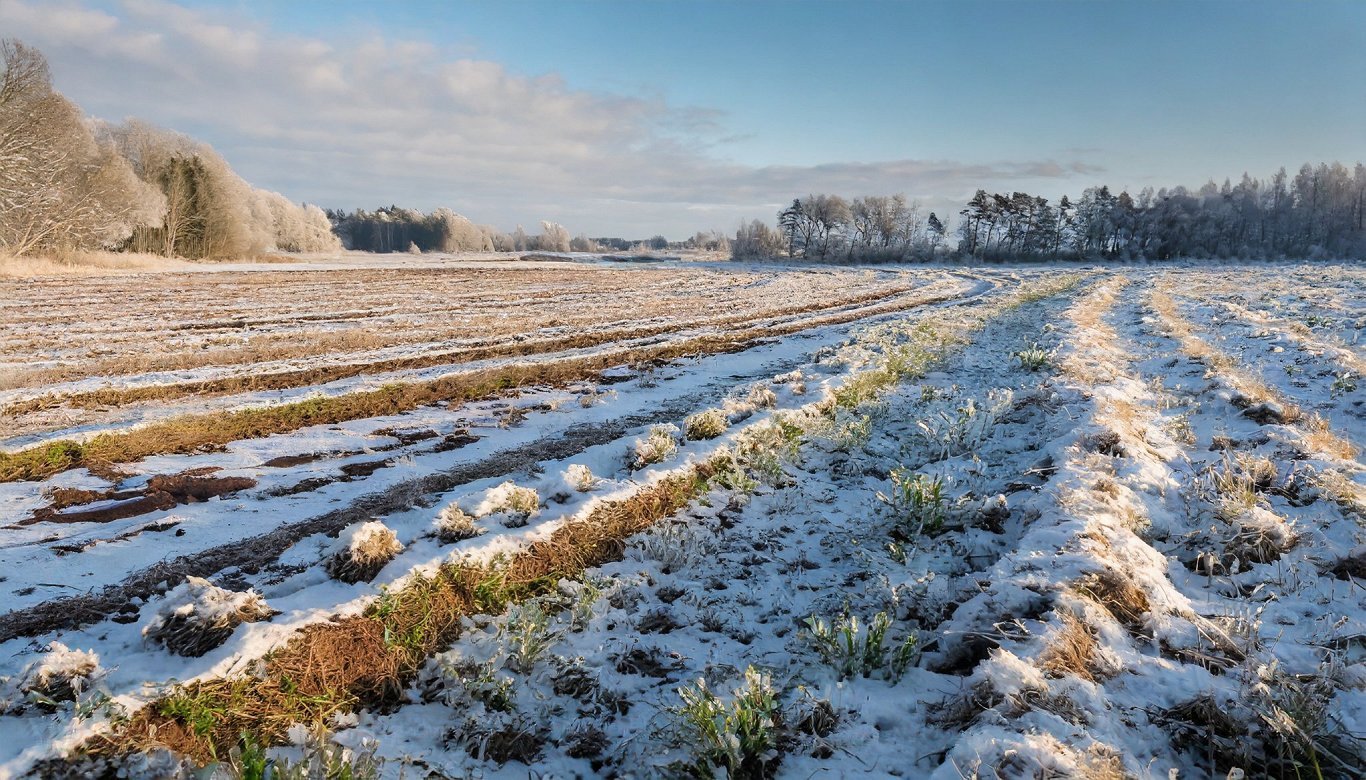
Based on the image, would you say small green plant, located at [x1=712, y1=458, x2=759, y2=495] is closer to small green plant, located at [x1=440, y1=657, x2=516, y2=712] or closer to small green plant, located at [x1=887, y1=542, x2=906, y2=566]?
small green plant, located at [x1=887, y1=542, x2=906, y2=566]

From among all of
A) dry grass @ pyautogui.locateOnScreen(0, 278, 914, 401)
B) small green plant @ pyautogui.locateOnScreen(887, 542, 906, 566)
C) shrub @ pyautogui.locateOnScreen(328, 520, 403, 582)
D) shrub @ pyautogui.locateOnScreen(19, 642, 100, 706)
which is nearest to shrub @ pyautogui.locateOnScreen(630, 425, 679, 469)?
small green plant @ pyautogui.locateOnScreen(887, 542, 906, 566)

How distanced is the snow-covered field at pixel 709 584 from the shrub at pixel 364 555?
15 millimetres

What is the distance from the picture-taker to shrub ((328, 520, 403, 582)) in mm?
4094

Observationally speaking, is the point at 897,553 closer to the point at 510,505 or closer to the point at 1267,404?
the point at 510,505

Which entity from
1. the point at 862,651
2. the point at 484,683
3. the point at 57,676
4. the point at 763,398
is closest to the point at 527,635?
the point at 484,683

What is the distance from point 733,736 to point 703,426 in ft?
15.8

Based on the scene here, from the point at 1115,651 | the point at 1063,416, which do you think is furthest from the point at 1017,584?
the point at 1063,416

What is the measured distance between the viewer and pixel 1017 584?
396cm

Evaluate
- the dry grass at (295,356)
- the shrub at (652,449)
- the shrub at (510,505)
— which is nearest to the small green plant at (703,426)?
the shrub at (652,449)

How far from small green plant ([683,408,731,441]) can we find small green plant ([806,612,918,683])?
12.6 feet

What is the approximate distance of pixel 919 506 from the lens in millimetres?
5395

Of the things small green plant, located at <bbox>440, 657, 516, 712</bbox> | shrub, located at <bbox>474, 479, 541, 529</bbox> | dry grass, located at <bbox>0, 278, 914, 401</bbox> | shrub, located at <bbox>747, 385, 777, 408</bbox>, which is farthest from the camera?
dry grass, located at <bbox>0, 278, 914, 401</bbox>

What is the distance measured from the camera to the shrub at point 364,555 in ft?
13.4

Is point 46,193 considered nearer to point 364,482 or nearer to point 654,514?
point 364,482
